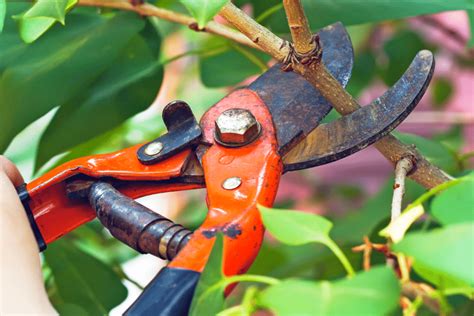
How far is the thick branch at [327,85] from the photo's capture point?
65 cm

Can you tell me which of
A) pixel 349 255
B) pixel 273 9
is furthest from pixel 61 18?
pixel 349 255

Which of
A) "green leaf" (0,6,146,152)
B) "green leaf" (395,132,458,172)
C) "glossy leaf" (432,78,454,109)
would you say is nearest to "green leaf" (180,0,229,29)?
"green leaf" (0,6,146,152)

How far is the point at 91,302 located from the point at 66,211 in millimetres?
207

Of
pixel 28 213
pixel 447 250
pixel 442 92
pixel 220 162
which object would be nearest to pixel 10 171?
pixel 28 213

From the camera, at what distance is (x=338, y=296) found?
43 centimetres

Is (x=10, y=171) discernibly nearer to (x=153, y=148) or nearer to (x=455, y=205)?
(x=153, y=148)

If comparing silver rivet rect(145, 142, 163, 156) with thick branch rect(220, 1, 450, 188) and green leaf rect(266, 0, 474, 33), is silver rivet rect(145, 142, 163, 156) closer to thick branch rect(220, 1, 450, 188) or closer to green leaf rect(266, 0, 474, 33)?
thick branch rect(220, 1, 450, 188)

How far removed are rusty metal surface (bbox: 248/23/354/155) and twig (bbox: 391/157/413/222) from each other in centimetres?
7

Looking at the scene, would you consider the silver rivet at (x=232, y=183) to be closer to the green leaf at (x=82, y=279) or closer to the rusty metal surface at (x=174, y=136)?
the rusty metal surface at (x=174, y=136)

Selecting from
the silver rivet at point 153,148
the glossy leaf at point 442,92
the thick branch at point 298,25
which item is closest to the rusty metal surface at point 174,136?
the silver rivet at point 153,148

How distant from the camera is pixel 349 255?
0.98m

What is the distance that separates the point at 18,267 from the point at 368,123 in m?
0.26

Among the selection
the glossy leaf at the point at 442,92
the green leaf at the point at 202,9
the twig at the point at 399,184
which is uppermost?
the green leaf at the point at 202,9

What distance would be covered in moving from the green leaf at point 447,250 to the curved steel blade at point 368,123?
0.23 m
